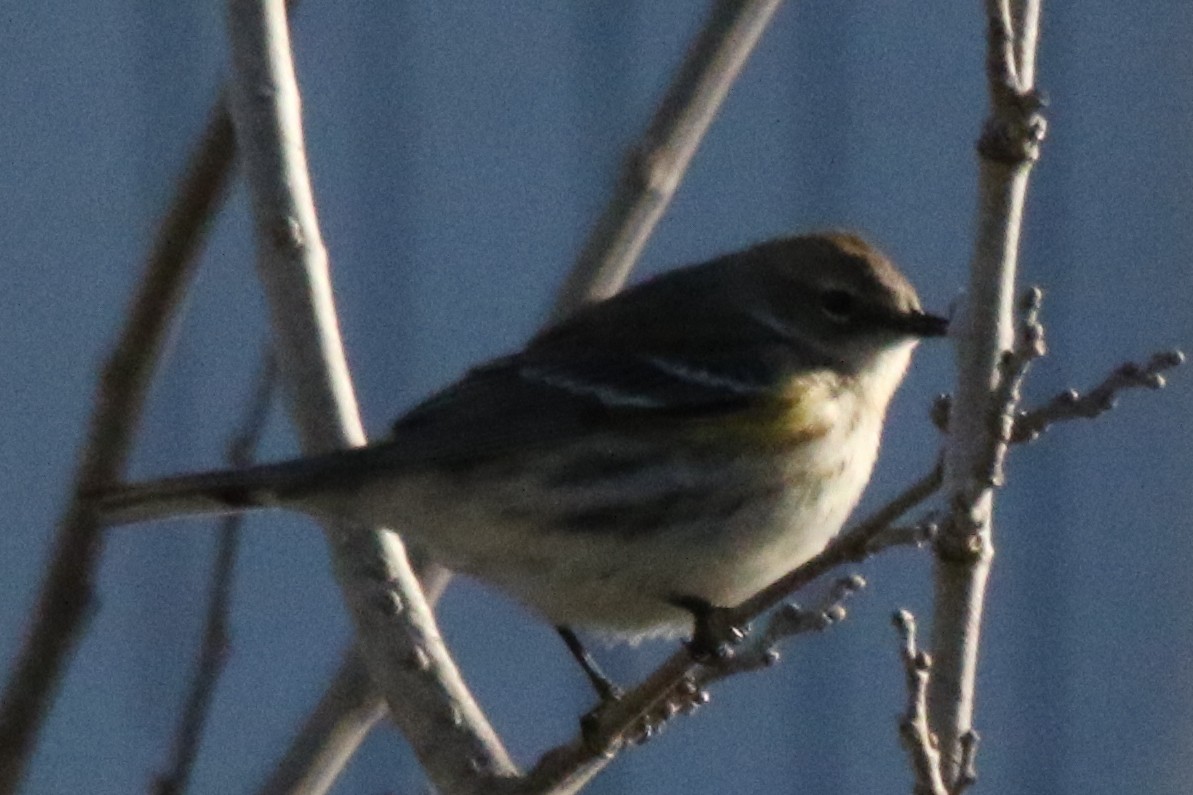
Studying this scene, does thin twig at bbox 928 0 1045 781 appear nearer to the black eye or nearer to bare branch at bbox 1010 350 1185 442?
bare branch at bbox 1010 350 1185 442

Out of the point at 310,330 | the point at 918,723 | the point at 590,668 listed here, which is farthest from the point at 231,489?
the point at 918,723

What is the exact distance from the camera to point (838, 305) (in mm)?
2109

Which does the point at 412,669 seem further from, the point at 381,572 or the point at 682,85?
the point at 682,85

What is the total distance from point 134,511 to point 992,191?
71 centimetres

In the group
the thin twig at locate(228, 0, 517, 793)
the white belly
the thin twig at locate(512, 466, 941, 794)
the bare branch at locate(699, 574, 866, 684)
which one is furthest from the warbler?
the bare branch at locate(699, 574, 866, 684)

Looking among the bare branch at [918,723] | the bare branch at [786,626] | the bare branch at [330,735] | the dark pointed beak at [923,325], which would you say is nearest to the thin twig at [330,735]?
the bare branch at [330,735]

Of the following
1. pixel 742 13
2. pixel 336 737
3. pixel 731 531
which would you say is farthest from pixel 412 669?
pixel 742 13

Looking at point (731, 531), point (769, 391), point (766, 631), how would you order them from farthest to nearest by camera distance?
point (769, 391) → point (731, 531) → point (766, 631)

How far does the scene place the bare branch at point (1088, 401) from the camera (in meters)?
1.17

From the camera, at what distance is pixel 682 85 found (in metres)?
1.78

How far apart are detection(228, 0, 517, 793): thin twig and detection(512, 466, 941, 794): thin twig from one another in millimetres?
90

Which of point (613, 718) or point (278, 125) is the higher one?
point (278, 125)

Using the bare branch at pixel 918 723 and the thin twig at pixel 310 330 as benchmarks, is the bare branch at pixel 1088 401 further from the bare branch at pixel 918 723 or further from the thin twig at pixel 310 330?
the thin twig at pixel 310 330

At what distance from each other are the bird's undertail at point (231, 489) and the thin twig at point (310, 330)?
0.07 metres
